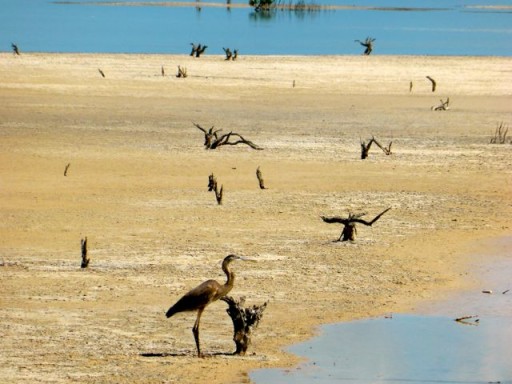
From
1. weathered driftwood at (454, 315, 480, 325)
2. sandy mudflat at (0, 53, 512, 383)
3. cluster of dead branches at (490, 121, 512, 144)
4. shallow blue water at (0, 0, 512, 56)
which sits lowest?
weathered driftwood at (454, 315, 480, 325)

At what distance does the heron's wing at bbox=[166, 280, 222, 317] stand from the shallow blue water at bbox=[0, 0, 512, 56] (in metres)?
44.7

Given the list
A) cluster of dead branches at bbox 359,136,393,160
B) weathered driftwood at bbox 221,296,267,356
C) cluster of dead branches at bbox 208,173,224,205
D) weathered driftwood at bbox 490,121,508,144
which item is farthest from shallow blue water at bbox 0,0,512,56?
weathered driftwood at bbox 221,296,267,356

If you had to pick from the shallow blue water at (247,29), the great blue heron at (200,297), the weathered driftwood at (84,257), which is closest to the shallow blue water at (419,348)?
the great blue heron at (200,297)

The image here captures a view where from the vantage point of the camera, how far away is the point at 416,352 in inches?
513

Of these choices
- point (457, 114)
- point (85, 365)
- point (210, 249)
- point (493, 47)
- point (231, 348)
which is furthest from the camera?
point (493, 47)

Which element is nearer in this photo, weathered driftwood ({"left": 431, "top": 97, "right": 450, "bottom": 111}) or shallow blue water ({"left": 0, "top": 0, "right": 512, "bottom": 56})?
weathered driftwood ({"left": 431, "top": 97, "right": 450, "bottom": 111})

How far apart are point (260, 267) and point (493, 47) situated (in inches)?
1967

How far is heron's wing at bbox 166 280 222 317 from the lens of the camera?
12.3m

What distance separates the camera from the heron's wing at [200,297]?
12.3 metres

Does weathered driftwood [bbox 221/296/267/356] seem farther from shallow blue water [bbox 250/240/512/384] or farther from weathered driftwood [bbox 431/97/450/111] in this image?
weathered driftwood [bbox 431/97/450/111]

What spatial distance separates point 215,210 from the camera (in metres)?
20.6

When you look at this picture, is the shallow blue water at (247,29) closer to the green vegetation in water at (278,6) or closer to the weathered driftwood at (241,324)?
the green vegetation in water at (278,6)

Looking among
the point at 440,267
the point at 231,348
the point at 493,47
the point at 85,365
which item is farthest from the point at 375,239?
the point at 493,47

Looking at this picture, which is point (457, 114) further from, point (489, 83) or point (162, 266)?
point (162, 266)
